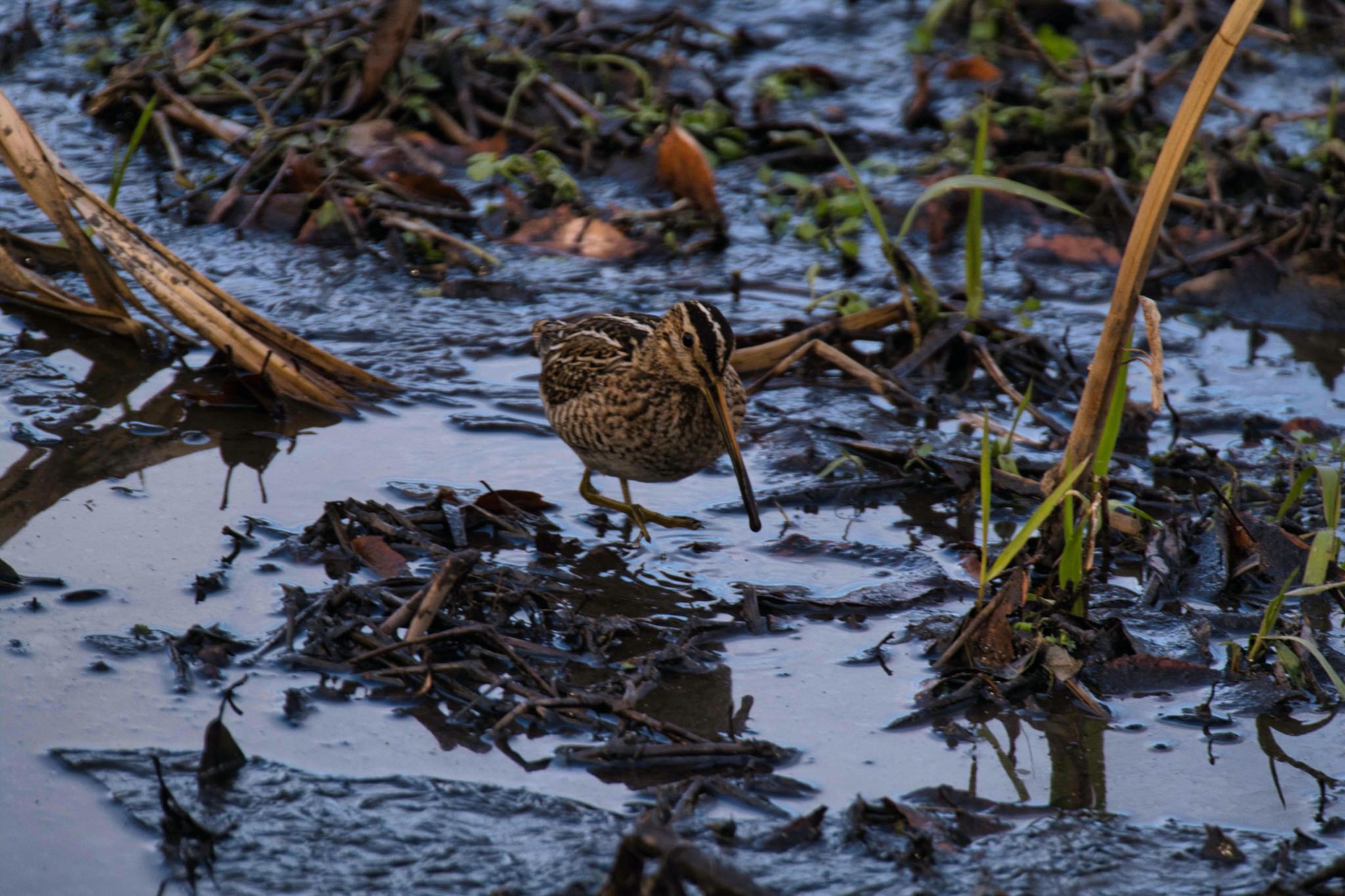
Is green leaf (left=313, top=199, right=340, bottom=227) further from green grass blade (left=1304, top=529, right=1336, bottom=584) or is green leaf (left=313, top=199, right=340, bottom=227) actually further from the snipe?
green grass blade (left=1304, top=529, right=1336, bottom=584)

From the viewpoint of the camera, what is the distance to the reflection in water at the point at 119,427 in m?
5.22

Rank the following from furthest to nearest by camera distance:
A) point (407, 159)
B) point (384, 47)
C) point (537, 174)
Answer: point (384, 47)
point (407, 159)
point (537, 174)

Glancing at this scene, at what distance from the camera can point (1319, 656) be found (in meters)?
4.06

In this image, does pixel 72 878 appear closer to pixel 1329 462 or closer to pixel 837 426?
pixel 837 426

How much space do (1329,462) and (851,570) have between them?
6.70 ft

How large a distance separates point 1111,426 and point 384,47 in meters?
5.61

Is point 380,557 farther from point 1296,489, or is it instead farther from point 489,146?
point 489,146

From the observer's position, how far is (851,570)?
5027mm

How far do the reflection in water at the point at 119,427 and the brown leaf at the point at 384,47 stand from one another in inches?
108

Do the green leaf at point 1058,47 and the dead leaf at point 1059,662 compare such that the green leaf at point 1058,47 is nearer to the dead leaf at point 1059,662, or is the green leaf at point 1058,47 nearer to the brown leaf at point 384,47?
the brown leaf at point 384,47

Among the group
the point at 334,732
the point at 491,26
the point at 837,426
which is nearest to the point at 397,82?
the point at 491,26

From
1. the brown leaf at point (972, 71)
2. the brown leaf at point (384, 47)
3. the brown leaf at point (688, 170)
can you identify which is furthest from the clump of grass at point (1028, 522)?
the brown leaf at point (972, 71)

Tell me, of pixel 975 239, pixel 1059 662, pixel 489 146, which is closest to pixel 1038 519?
pixel 1059 662

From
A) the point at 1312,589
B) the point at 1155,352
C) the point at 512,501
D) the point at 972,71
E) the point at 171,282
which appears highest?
the point at 1155,352
